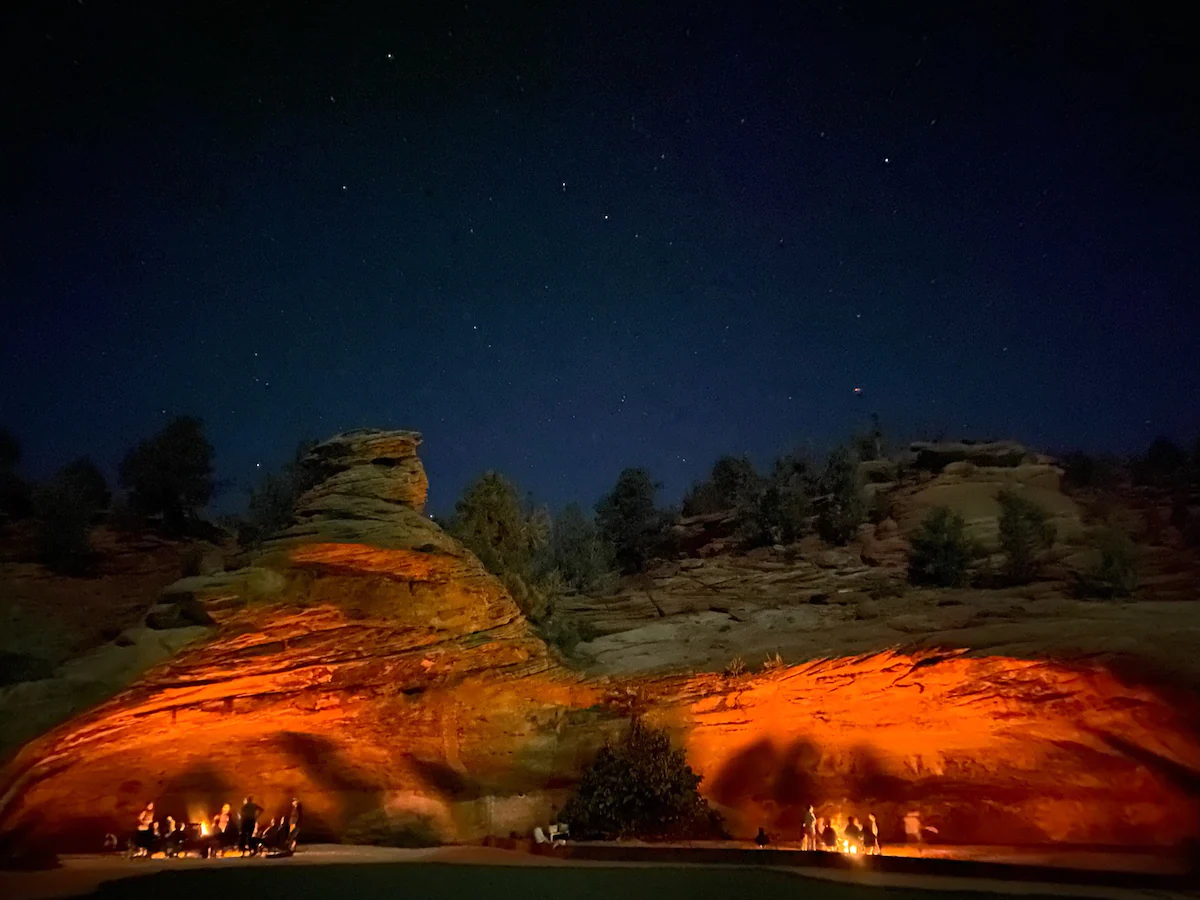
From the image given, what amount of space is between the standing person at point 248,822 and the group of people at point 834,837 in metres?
9.90

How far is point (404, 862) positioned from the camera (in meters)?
13.7

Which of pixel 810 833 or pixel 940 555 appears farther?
pixel 940 555

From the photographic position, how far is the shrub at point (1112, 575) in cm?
1769

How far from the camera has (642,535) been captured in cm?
3136

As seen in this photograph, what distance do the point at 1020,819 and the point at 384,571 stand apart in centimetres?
1366

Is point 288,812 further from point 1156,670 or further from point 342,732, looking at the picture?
point 1156,670

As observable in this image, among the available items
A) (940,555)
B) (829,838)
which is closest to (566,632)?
(829,838)

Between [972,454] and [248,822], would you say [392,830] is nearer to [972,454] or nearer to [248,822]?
[248,822]

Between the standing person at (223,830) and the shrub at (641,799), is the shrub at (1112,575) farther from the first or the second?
the standing person at (223,830)

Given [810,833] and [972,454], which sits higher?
[972,454]

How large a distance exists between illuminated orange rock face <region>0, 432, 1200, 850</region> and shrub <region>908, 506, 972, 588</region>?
4.86 m

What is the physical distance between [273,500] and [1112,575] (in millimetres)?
24815

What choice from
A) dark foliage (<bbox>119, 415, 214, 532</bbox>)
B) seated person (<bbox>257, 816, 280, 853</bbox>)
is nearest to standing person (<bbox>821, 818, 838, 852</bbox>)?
seated person (<bbox>257, 816, 280, 853</bbox>)

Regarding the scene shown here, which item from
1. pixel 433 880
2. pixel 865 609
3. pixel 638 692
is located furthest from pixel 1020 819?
pixel 433 880
